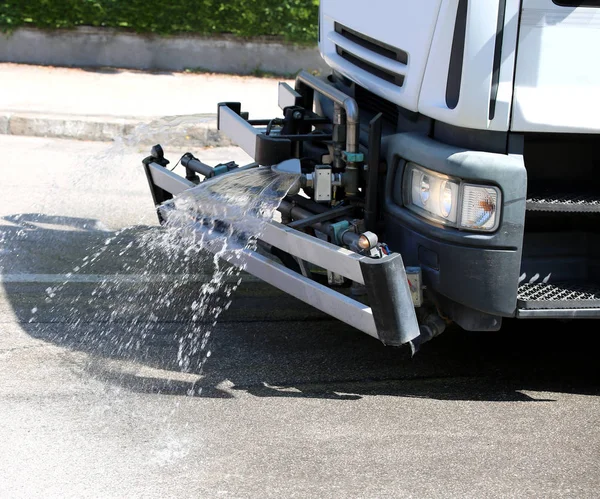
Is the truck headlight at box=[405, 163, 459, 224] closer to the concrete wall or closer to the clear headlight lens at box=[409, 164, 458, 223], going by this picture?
A: the clear headlight lens at box=[409, 164, 458, 223]

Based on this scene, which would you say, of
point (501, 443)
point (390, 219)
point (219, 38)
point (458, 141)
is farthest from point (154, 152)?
point (219, 38)

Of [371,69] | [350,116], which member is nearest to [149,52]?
[371,69]

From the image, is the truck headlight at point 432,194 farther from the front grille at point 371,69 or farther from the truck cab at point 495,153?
the front grille at point 371,69

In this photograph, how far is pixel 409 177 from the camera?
416cm

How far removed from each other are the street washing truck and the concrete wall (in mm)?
8117

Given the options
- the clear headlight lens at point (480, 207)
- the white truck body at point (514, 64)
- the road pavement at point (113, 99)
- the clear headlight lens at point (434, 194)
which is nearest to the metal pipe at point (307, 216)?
the clear headlight lens at point (434, 194)

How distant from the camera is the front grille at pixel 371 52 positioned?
14.0 ft

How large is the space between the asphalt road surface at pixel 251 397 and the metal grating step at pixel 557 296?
0.55m

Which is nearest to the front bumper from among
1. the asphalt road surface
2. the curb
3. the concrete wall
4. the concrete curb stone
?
the asphalt road surface

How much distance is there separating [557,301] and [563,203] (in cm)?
42

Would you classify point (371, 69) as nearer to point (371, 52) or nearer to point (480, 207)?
point (371, 52)

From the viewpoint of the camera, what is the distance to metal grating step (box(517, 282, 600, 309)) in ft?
13.1

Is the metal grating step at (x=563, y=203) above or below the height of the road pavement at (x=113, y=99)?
above

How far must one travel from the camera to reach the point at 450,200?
393 cm
